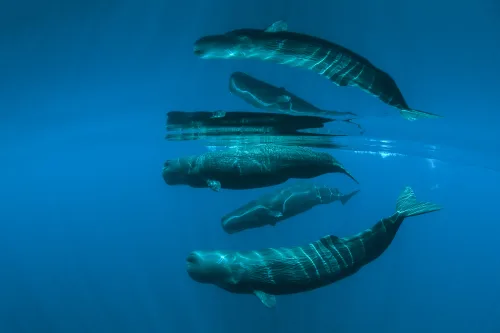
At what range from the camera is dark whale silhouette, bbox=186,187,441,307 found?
8062mm

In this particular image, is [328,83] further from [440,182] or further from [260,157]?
[440,182]

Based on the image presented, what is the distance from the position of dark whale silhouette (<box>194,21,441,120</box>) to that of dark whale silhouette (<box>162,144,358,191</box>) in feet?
9.17

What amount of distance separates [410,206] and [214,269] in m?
4.48

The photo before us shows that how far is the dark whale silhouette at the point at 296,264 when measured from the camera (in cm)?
806

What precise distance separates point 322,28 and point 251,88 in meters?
2.49

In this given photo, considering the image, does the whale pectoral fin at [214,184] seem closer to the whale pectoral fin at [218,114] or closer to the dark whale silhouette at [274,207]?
the dark whale silhouette at [274,207]

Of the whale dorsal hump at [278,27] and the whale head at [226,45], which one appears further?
the whale head at [226,45]

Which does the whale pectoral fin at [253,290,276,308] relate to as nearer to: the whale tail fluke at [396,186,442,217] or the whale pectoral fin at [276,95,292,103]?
the whale tail fluke at [396,186,442,217]

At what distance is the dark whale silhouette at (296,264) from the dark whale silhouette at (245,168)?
185 cm

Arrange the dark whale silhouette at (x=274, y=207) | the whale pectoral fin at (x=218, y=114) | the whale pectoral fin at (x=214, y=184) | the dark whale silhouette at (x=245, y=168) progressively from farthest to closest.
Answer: the whale pectoral fin at (x=218, y=114), the dark whale silhouette at (x=274, y=207), the dark whale silhouette at (x=245, y=168), the whale pectoral fin at (x=214, y=184)

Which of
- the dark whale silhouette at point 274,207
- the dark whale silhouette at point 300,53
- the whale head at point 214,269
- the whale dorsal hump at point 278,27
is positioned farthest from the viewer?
the dark whale silhouette at point 274,207

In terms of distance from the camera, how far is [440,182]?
24.7 m

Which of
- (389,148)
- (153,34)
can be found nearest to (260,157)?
(153,34)

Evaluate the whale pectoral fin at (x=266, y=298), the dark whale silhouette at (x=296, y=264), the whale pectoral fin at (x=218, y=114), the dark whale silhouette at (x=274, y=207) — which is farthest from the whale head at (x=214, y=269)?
the whale pectoral fin at (x=218, y=114)
